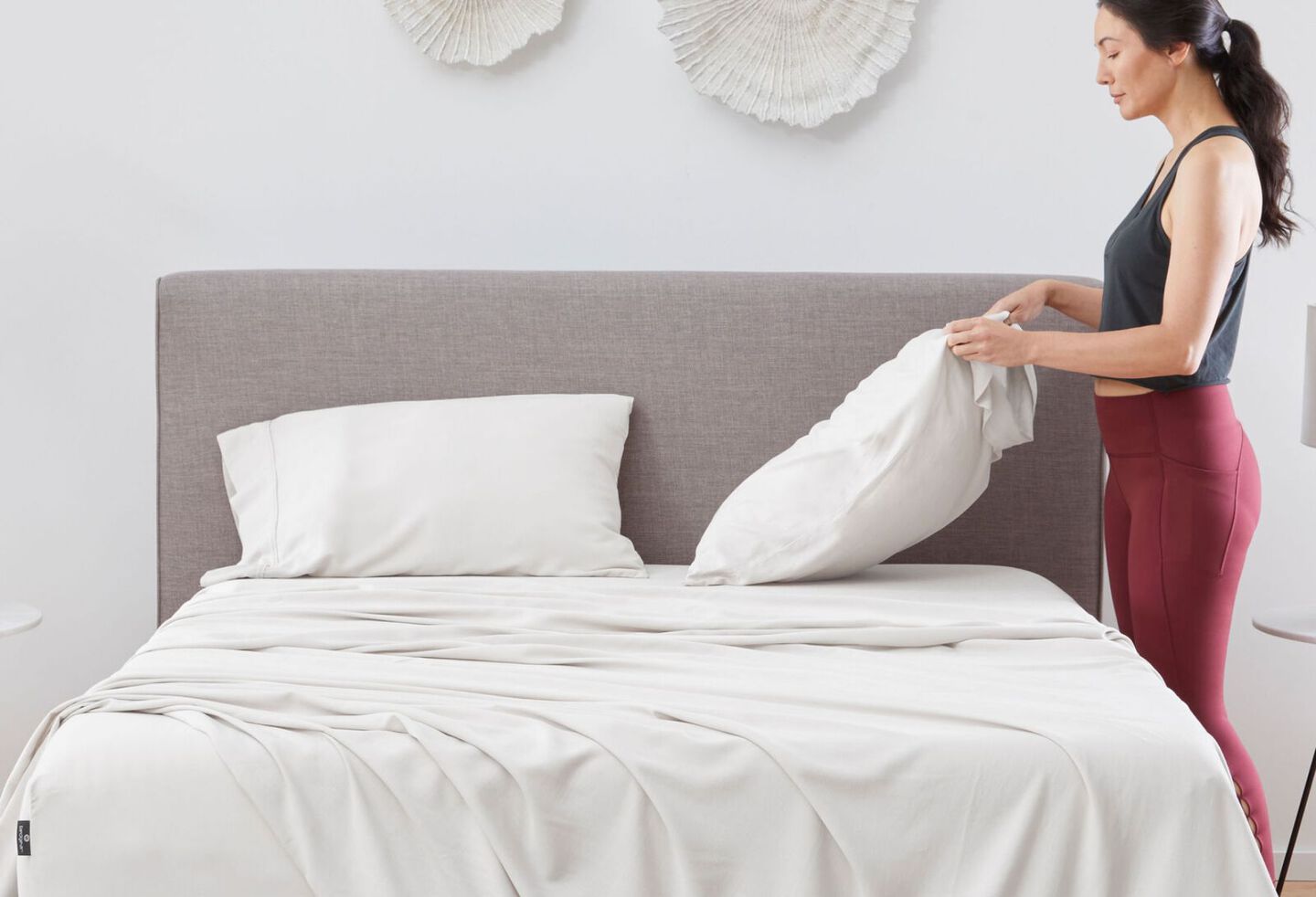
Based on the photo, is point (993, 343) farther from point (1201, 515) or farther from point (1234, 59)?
point (1234, 59)

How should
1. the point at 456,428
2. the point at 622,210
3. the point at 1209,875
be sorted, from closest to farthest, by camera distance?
the point at 1209,875 → the point at 456,428 → the point at 622,210

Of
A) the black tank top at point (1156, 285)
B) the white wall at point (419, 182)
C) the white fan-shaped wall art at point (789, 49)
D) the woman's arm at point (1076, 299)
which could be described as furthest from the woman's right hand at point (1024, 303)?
the white fan-shaped wall art at point (789, 49)

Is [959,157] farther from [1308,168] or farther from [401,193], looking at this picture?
[401,193]

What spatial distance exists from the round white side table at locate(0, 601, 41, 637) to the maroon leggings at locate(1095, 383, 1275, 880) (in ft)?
6.98

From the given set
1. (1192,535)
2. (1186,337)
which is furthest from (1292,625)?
(1186,337)

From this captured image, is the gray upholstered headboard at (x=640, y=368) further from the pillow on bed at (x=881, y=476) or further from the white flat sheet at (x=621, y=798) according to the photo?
the white flat sheet at (x=621, y=798)

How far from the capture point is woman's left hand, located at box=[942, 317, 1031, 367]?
230cm

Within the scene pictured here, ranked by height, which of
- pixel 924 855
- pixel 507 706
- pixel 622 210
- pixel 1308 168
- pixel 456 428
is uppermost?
pixel 1308 168

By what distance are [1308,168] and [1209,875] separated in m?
2.01

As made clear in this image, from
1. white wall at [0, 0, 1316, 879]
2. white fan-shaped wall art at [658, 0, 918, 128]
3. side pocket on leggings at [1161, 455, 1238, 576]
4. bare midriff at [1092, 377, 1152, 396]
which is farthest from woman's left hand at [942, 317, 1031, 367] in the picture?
white fan-shaped wall art at [658, 0, 918, 128]

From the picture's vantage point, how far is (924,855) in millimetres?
1615

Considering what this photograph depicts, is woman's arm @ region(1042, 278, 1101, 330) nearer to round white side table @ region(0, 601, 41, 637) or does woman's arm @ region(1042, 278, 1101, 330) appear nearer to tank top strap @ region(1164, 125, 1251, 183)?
tank top strap @ region(1164, 125, 1251, 183)

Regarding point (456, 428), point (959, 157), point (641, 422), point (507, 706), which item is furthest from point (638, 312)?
point (507, 706)

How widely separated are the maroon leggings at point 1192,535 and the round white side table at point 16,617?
6.98ft
